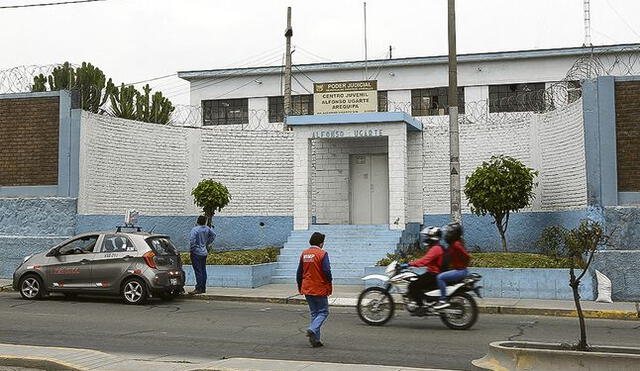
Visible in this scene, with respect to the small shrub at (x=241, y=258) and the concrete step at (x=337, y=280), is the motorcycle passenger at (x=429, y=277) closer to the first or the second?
the concrete step at (x=337, y=280)

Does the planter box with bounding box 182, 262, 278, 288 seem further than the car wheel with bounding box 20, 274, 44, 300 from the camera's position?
Yes

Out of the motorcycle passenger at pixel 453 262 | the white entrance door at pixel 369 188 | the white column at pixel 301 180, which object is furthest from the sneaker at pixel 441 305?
the white entrance door at pixel 369 188

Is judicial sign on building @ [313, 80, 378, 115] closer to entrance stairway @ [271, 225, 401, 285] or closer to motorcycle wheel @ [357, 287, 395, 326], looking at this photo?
entrance stairway @ [271, 225, 401, 285]

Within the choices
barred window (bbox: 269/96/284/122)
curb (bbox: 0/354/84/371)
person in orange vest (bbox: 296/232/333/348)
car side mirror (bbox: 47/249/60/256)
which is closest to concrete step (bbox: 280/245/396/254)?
car side mirror (bbox: 47/249/60/256)

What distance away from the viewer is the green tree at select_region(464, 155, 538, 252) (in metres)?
19.4

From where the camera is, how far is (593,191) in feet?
58.0

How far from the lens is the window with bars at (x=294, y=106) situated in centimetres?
4056

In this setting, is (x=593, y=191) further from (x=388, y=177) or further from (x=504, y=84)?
(x=504, y=84)

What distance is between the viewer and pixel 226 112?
41.8 metres

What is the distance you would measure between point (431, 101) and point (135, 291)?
82.4 feet

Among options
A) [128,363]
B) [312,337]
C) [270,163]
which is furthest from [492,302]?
[270,163]

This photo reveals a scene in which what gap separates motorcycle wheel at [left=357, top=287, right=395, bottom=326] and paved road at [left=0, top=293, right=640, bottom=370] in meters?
0.19

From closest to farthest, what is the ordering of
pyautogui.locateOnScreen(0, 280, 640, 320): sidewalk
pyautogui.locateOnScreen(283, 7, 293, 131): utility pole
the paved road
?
1. the paved road
2. pyautogui.locateOnScreen(0, 280, 640, 320): sidewalk
3. pyautogui.locateOnScreen(283, 7, 293, 131): utility pole

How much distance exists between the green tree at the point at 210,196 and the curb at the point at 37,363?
13.0m
